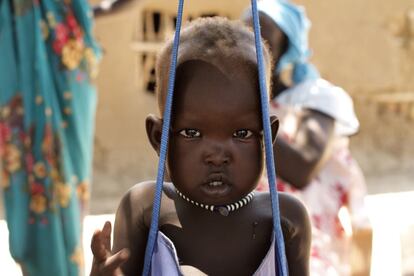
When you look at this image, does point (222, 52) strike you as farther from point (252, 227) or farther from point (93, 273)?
point (93, 273)

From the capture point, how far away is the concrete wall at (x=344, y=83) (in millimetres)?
7074

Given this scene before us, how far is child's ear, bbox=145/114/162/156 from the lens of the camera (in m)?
1.45

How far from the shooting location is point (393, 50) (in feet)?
27.0

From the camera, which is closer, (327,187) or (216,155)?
(216,155)

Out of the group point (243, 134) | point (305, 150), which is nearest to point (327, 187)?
point (305, 150)

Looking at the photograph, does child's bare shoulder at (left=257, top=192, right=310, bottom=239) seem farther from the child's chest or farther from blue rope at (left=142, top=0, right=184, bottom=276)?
blue rope at (left=142, top=0, right=184, bottom=276)

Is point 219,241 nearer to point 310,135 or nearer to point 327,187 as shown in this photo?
point 310,135

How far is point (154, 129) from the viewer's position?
1.46 m

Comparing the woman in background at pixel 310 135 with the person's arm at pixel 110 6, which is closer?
the woman in background at pixel 310 135

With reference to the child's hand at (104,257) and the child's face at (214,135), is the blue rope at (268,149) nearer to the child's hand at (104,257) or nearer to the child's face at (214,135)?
the child's face at (214,135)

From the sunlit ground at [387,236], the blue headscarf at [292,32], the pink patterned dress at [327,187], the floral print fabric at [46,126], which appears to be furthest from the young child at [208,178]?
the sunlit ground at [387,236]

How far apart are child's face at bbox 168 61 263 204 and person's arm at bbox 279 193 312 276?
0.48 feet

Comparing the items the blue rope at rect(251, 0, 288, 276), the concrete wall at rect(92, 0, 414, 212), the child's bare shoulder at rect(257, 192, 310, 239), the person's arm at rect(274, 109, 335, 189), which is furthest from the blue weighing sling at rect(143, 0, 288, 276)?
the concrete wall at rect(92, 0, 414, 212)

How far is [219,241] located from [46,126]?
1.96 metres
